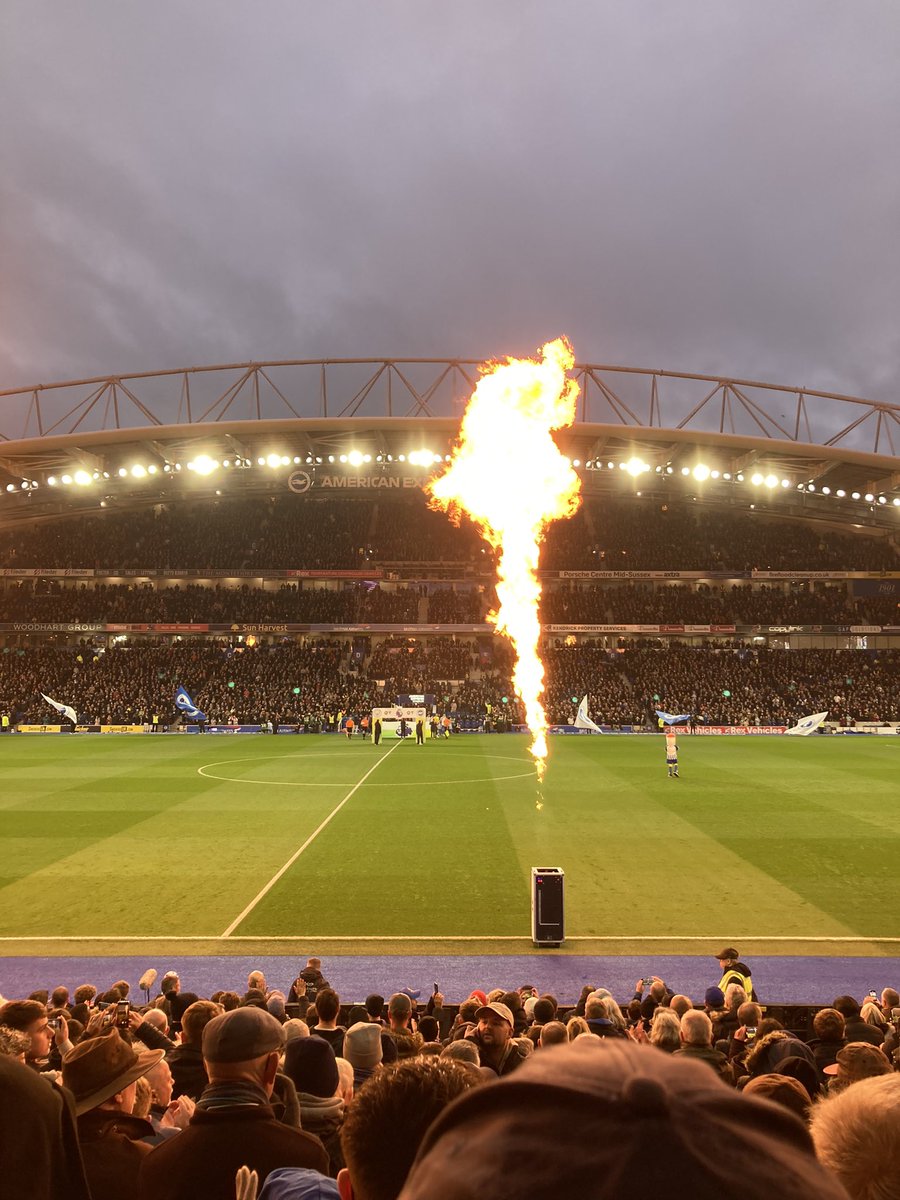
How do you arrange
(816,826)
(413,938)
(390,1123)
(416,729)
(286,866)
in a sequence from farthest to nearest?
(416,729)
(816,826)
(286,866)
(413,938)
(390,1123)

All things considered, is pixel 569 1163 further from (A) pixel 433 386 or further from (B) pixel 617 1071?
(A) pixel 433 386

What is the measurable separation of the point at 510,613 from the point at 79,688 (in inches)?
1282

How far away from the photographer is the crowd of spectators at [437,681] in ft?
181

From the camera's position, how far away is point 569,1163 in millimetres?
917

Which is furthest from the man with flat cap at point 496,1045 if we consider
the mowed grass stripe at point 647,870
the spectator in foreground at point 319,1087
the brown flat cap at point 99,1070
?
the mowed grass stripe at point 647,870

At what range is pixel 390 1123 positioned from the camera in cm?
219

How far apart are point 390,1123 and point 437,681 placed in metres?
60.0

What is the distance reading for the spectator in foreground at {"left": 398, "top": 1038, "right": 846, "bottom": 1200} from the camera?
90 centimetres

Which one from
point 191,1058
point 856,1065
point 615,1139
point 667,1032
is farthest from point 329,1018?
point 615,1139

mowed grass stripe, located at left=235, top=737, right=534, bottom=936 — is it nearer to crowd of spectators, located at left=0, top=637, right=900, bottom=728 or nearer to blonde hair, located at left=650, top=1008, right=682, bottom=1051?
blonde hair, located at left=650, top=1008, right=682, bottom=1051

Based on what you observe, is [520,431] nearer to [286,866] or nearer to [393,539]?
A: [286,866]

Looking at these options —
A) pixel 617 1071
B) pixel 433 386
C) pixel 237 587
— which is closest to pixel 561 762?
pixel 433 386

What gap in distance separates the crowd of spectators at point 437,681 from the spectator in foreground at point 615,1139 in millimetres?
A: 52658

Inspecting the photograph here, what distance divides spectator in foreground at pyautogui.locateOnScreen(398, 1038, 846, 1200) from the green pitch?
13180 millimetres
